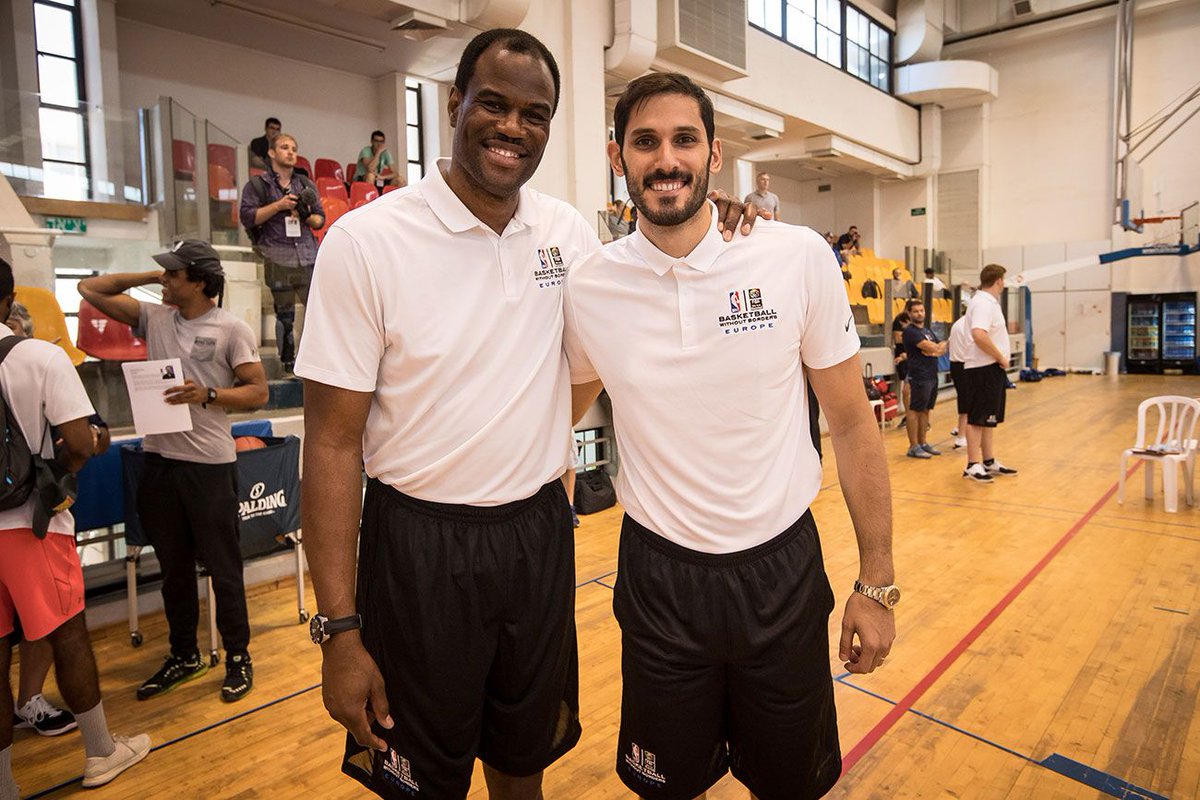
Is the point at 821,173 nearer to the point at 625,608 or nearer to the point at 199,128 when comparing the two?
the point at 199,128

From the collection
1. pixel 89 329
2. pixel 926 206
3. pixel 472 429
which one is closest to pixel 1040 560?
pixel 472 429

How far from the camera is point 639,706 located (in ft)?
5.47

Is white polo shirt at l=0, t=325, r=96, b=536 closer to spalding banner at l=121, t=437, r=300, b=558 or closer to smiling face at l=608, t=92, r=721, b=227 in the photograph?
spalding banner at l=121, t=437, r=300, b=558

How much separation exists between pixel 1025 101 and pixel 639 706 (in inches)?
863

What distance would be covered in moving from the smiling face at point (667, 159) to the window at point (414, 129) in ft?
37.2

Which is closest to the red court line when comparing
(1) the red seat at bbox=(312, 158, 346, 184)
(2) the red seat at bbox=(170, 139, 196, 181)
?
(2) the red seat at bbox=(170, 139, 196, 181)

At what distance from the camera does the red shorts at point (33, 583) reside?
2.42m

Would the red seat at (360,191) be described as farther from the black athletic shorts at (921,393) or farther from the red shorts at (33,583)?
the red shorts at (33,583)

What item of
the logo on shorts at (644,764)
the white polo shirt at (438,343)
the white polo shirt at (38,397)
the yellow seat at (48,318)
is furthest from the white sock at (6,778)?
the yellow seat at (48,318)

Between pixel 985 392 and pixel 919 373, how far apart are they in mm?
1545

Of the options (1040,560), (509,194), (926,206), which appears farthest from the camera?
(926,206)

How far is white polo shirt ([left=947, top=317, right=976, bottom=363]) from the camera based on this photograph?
23.1ft

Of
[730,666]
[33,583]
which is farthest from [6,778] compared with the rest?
[730,666]

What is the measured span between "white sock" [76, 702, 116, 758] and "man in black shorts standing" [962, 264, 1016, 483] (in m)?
6.78
